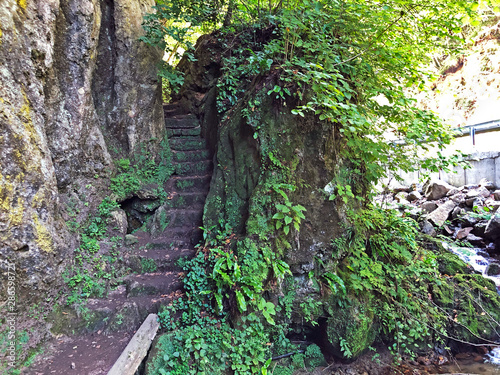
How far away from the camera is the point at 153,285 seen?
4.46 m

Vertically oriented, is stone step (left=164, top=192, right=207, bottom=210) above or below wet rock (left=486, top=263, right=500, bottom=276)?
above

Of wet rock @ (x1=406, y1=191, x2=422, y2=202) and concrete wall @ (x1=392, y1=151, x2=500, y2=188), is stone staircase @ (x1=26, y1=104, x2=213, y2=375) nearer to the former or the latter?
concrete wall @ (x1=392, y1=151, x2=500, y2=188)

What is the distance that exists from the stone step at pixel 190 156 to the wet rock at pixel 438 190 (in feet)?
28.6

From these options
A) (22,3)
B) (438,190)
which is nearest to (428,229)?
(438,190)

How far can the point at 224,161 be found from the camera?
5.30 metres

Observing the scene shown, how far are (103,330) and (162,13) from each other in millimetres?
6294

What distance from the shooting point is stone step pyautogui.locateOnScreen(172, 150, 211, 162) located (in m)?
7.02

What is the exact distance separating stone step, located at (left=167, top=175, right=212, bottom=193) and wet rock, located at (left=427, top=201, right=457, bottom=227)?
6.73 meters

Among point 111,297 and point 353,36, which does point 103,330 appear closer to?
point 111,297

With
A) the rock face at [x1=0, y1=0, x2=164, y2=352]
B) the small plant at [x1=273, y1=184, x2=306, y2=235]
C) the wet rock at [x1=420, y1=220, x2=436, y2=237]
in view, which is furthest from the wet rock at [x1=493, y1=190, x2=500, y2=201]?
the rock face at [x1=0, y1=0, x2=164, y2=352]

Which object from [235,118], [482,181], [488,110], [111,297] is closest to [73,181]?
[111,297]

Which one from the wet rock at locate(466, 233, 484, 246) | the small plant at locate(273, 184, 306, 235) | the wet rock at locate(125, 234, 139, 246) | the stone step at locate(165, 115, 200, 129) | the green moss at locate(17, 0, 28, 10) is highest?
the green moss at locate(17, 0, 28, 10)

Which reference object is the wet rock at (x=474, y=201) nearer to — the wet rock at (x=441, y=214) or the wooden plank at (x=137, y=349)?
the wet rock at (x=441, y=214)

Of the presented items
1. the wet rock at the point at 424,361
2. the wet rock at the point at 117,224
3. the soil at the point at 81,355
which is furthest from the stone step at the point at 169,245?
the wet rock at the point at 424,361
